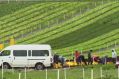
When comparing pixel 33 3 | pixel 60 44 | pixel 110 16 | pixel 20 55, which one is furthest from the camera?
pixel 33 3

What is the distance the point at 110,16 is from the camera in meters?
86.3

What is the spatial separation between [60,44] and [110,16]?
52.2 ft

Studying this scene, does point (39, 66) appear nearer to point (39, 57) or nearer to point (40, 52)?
point (39, 57)

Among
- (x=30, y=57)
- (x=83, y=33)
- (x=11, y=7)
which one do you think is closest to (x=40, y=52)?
(x=30, y=57)

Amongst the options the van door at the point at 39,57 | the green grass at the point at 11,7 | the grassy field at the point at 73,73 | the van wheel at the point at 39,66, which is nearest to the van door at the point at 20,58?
the van door at the point at 39,57

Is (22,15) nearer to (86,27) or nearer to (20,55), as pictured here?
(86,27)

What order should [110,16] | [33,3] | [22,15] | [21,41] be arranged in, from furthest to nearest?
[33,3], [22,15], [110,16], [21,41]

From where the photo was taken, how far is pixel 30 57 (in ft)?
161

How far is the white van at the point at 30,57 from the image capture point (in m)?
48.9

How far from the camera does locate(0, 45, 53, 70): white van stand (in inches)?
1925

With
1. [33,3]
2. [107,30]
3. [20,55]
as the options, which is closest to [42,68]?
[20,55]

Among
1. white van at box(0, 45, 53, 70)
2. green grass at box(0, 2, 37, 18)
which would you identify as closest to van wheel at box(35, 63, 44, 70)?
white van at box(0, 45, 53, 70)

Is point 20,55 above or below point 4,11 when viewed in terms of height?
below

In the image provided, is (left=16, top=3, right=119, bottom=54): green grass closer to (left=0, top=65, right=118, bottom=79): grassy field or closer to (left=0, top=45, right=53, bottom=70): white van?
(left=0, top=45, right=53, bottom=70): white van
